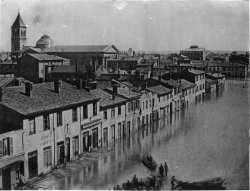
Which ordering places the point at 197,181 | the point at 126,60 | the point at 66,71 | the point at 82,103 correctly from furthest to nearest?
the point at 126,60 < the point at 66,71 < the point at 82,103 < the point at 197,181

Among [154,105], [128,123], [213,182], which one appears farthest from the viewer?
[154,105]

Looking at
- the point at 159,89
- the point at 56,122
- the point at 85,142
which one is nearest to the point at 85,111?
the point at 85,142

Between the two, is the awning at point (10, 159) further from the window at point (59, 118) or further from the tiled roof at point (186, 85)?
the tiled roof at point (186, 85)

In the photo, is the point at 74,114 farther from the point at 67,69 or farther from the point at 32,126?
the point at 67,69

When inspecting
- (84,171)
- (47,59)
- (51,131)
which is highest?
(47,59)

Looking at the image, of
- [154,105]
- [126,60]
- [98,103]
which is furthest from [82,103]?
[126,60]

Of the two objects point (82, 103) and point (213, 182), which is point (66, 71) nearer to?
point (82, 103)
